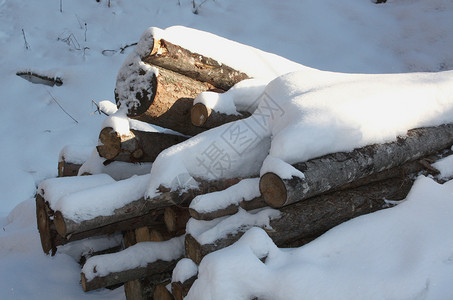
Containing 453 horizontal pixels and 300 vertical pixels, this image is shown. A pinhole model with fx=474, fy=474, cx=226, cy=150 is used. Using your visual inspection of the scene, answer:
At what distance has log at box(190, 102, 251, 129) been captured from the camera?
298 centimetres

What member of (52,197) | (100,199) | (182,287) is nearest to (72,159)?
(52,197)

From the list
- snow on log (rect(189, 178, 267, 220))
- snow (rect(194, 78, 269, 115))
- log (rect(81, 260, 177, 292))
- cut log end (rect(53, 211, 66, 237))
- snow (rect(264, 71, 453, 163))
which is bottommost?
log (rect(81, 260, 177, 292))

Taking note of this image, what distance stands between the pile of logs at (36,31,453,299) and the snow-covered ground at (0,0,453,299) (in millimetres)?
217

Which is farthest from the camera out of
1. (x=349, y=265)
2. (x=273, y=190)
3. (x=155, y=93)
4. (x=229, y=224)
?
(x=155, y=93)

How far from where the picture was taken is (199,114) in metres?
3.03

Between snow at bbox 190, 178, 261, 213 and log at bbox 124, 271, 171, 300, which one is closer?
snow at bbox 190, 178, 261, 213

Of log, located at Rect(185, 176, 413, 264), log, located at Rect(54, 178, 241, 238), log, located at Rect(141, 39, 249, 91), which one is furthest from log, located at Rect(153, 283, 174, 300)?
log, located at Rect(141, 39, 249, 91)

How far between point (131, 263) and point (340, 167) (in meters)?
1.46

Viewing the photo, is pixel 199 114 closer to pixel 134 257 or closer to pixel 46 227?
pixel 134 257

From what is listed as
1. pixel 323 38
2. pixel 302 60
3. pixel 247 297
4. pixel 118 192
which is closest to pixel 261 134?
pixel 118 192

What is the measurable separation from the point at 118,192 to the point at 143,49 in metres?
0.90

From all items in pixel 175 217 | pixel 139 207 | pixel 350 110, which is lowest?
pixel 175 217

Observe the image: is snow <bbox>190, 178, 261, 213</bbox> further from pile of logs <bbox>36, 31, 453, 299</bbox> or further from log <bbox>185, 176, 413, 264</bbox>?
log <bbox>185, 176, 413, 264</bbox>

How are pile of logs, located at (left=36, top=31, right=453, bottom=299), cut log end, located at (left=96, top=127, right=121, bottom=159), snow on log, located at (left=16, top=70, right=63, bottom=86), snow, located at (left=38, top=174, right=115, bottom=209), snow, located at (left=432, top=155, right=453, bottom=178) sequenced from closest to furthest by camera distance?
1. pile of logs, located at (left=36, top=31, right=453, bottom=299)
2. snow, located at (left=432, top=155, right=453, bottom=178)
3. snow, located at (left=38, top=174, right=115, bottom=209)
4. cut log end, located at (left=96, top=127, right=121, bottom=159)
5. snow on log, located at (left=16, top=70, right=63, bottom=86)
